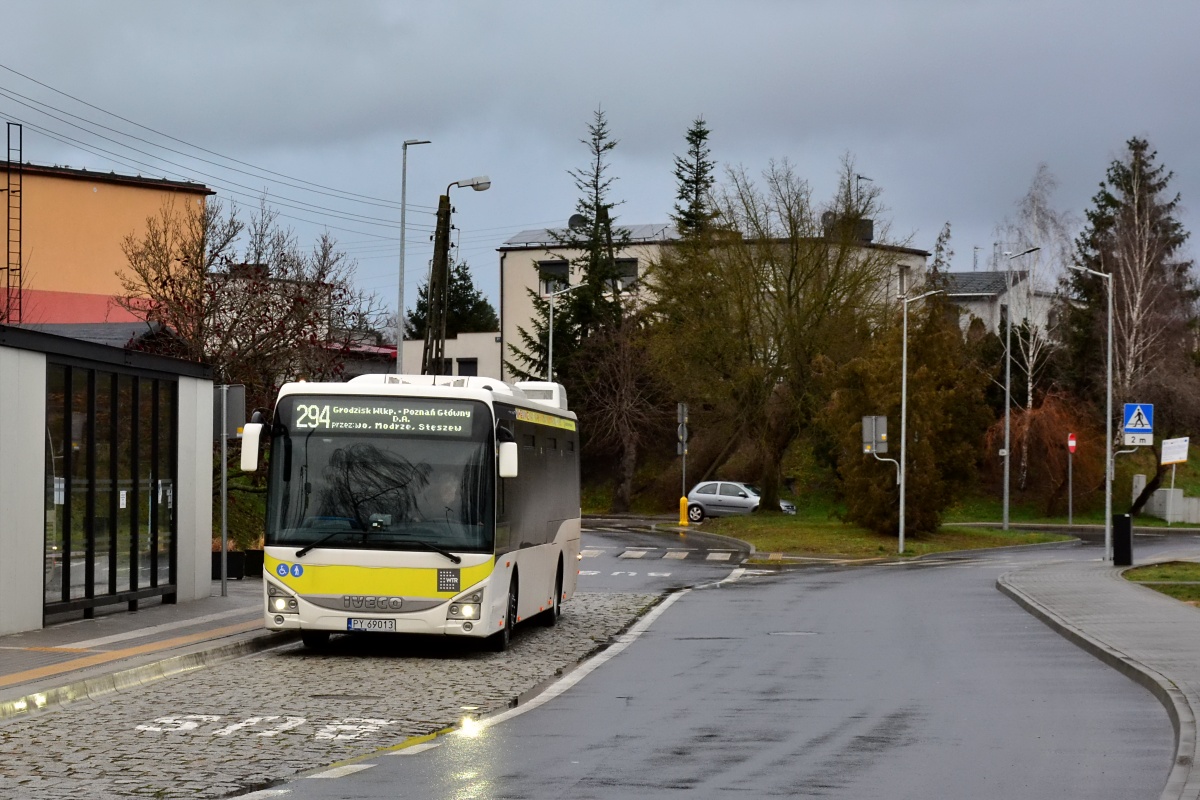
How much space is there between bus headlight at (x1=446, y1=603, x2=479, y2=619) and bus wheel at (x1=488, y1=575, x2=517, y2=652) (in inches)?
31.2

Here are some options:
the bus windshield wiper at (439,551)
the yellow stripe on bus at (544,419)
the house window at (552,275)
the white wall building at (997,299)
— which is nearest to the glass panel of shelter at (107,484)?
the bus windshield wiper at (439,551)

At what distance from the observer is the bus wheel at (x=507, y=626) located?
1706cm

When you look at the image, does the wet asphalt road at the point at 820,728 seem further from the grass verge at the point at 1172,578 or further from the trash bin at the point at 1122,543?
the trash bin at the point at 1122,543

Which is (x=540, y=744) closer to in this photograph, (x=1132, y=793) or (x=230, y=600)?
(x=1132, y=793)

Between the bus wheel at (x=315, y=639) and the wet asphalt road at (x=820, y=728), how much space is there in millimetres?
3200

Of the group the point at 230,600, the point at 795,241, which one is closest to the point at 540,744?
the point at 230,600

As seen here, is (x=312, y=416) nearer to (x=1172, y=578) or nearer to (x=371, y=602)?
(x=371, y=602)

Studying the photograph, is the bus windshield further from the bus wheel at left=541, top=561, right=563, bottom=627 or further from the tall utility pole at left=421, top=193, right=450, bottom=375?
the tall utility pole at left=421, top=193, right=450, bottom=375

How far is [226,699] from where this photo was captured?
12820 millimetres

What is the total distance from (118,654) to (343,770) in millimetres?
6170

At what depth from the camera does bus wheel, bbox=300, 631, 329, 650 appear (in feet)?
56.1

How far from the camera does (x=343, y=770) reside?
948 cm

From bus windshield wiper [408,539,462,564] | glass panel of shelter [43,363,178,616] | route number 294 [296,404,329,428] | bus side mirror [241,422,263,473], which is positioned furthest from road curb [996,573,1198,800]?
glass panel of shelter [43,363,178,616]

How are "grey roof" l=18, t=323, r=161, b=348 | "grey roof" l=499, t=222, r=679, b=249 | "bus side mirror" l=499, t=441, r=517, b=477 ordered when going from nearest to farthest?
"bus side mirror" l=499, t=441, r=517, b=477, "grey roof" l=18, t=323, r=161, b=348, "grey roof" l=499, t=222, r=679, b=249
